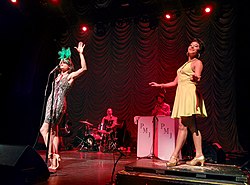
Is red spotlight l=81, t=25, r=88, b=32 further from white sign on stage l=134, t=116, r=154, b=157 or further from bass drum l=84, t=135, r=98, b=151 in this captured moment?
white sign on stage l=134, t=116, r=154, b=157

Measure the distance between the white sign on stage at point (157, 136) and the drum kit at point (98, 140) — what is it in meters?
2.83

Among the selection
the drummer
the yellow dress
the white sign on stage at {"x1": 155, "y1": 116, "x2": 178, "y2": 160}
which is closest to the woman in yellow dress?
the yellow dress

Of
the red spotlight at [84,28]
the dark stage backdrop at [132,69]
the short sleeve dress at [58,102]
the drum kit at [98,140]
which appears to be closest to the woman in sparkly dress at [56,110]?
the short sleeve dress at [58,102]

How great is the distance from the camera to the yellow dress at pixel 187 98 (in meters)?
3.68

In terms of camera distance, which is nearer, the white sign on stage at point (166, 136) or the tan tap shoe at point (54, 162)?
the tan tap shoe at point (54, 162)

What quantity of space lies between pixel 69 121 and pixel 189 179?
9274 mm

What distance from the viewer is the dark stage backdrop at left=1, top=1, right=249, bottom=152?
9273 millimetres

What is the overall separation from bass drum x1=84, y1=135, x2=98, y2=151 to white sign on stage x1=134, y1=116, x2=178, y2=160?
3229 millimetres

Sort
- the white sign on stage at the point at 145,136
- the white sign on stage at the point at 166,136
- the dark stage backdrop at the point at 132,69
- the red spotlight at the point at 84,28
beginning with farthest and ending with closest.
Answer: the red spotlight at the point at 84,28
the dark stage backdrop at the point at 132,69
the white sign on stage at the point at 145,136
the white sign on stage at the point at 166,136

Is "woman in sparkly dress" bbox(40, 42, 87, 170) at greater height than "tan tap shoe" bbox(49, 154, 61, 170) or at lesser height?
greater

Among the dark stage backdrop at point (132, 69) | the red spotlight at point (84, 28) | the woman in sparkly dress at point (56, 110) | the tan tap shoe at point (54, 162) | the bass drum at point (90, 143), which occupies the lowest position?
the tan tap shoe at point (54, 162)

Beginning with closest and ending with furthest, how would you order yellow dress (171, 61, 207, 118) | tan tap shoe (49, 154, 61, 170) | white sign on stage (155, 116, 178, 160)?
Result: yellow dress (171, 61, 207, 118)
tan tap shoe (49, 154, 61, 170)
white sign on stage (155, 116, 178, 160)

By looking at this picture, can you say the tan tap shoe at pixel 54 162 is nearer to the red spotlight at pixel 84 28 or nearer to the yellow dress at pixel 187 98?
the yellow dress at pixel 187 98

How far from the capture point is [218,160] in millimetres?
6234
